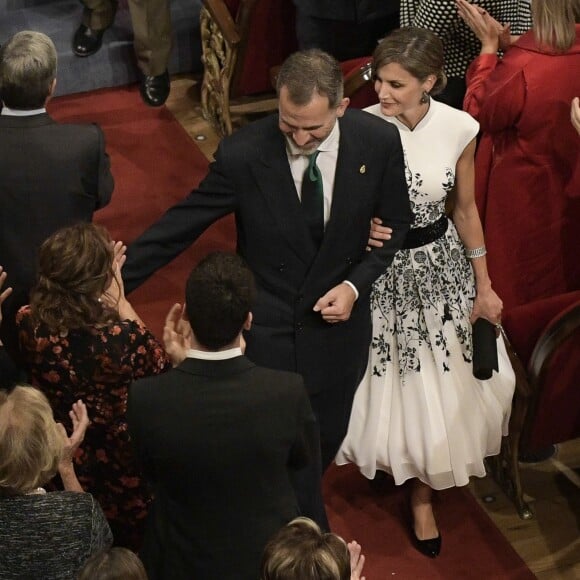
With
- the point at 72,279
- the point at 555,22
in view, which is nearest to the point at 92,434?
the point at 72,279

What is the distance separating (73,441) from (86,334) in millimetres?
298

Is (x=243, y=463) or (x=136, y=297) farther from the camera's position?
(x=136, y=297)

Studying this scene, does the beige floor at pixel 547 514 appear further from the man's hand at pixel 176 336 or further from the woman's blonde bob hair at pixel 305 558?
the woman's blonde bob hair at pixel 305 558

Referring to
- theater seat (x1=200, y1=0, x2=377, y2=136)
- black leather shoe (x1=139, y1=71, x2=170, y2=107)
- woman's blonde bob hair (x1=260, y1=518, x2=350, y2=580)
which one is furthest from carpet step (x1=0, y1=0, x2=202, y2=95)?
woman's blonde bob hair (x1=260, y1=518, x2=350, y2=580)

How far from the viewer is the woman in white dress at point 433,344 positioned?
3246 mm

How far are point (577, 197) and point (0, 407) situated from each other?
234 cm

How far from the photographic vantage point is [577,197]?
3.97m

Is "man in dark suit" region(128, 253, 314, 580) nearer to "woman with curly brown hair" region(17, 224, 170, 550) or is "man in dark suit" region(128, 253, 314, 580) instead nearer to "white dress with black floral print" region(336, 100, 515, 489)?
"woman with curly brown hair" region(17, 224, 170, 550)

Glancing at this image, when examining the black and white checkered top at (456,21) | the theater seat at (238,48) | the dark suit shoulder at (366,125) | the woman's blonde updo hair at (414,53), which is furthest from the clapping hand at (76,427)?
the theater seat at (238,48)

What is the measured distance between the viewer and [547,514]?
371 centimetres

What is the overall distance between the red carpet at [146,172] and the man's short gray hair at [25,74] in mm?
1287

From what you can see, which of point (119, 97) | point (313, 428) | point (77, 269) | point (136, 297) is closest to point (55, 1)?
point (119, 97)

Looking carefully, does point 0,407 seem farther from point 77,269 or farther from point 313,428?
point 313,428

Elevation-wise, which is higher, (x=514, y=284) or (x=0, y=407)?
(x=0, y=407)
